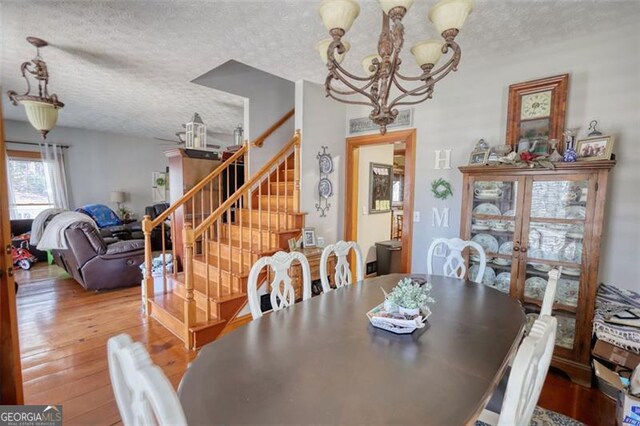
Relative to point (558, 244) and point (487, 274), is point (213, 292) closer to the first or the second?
point (487, 274)

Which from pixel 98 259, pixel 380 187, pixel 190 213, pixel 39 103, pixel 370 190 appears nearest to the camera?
pixel 39 103

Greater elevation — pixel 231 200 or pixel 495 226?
pixel 231 200

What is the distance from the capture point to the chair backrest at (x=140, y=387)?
543 millimetres

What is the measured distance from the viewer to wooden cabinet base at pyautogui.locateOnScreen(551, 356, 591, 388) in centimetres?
214

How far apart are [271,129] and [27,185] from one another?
18.8 ft

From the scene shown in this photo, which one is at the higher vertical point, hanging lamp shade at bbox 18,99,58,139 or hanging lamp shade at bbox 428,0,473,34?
hanging lamp shade at bbox 428,0,473,34

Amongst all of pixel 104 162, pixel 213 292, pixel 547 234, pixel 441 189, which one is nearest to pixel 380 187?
pixel 441 189

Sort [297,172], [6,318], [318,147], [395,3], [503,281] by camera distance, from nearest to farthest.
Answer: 1. [395,3]
2. [6,318]
3. [503,281]
4. [297,172]
5. [318,147]

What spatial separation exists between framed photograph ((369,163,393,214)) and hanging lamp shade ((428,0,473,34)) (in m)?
3.08

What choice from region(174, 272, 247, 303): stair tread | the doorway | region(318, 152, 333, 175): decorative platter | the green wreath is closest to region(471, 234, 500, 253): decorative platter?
the green wreath

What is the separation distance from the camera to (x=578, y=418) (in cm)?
186

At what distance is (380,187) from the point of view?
4684 millimetres

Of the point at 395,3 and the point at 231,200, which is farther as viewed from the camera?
the point at 231,200

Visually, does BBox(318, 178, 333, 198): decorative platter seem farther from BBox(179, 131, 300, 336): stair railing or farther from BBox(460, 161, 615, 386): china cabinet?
BBox(460, 161, 615, 386): china cabinet
